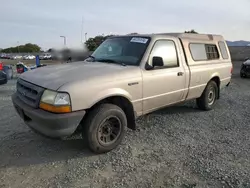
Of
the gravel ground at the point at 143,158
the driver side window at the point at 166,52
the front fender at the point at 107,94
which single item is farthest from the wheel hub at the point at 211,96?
the front fender at the point at 107,94

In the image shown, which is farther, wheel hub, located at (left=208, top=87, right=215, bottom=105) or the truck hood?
wheel hub, located at (left=208, top=87, right=215, bottom=105)

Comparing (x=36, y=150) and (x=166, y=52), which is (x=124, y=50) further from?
(x=36, y=150)

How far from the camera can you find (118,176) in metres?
3.13

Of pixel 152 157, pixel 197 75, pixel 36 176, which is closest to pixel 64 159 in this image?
pixel 36 176

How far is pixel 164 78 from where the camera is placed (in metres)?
4.53

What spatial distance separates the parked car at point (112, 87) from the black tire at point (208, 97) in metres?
0.35

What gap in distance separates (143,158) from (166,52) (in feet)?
7.04

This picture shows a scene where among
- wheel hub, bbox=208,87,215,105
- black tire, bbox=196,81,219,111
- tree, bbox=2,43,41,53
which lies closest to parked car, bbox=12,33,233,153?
black tire, bbox=196,81,219,111

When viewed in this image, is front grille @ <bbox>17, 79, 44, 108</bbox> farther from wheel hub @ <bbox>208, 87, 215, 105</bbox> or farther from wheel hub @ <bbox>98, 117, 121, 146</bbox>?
wheel hub @ <bbox>208, 87, 215, 105</bbox>

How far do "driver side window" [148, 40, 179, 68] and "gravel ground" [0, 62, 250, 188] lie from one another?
51.2 inches

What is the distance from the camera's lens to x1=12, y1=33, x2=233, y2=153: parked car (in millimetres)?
3271

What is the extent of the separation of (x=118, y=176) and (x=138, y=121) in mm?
2211

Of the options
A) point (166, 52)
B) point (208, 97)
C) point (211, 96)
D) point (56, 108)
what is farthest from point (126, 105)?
point (211, 96)

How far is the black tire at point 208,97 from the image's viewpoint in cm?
599
